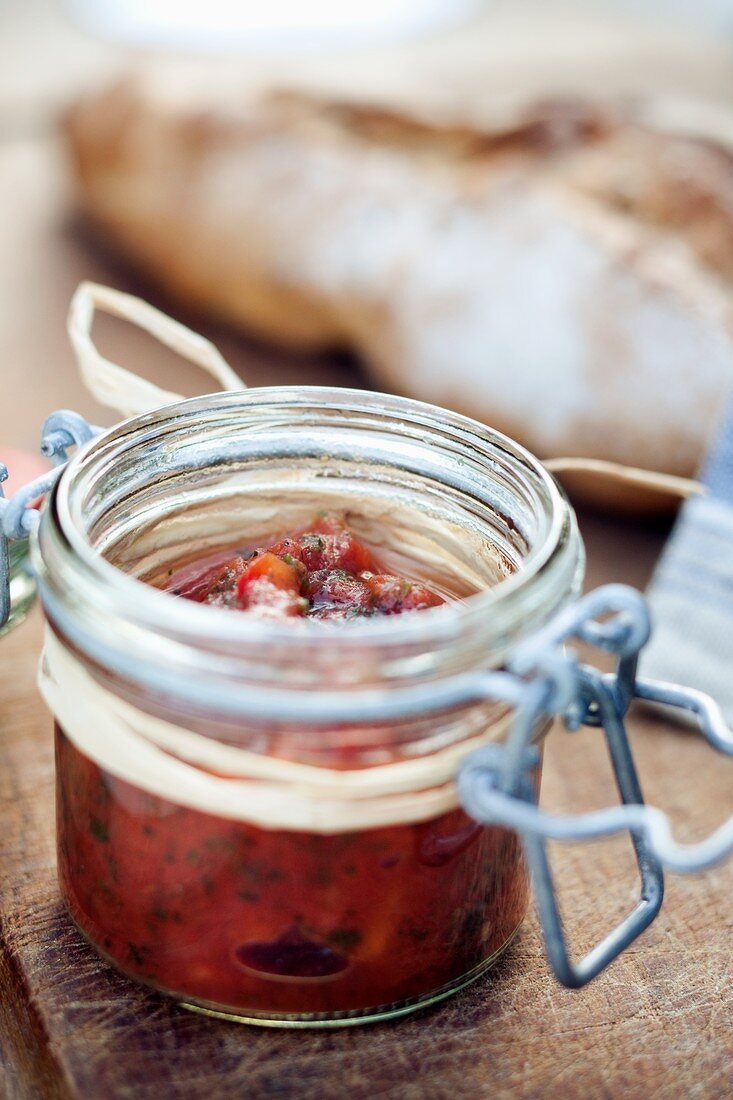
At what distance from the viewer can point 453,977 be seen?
0.66 meters

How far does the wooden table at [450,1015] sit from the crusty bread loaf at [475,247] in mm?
543

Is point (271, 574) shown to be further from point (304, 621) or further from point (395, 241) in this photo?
point (395, 241)

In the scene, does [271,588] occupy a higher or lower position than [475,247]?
higher

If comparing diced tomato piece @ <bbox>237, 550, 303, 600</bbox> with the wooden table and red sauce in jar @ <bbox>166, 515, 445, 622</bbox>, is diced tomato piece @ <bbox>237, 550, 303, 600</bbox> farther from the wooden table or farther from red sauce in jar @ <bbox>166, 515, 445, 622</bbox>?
the wooden table

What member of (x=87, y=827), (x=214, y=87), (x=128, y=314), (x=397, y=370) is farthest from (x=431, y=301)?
(x=87, y=827)

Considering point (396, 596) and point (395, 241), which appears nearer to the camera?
point (396, 596)

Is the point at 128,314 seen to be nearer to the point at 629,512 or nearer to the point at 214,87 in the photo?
the point at 629,512

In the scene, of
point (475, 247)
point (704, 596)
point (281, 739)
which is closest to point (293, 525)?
point (281, 739)

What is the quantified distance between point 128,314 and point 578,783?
0.44 m

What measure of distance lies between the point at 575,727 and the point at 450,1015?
0.61 ft

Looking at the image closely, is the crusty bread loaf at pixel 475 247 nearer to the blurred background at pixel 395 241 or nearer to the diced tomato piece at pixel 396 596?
the blurred background at pixel 395 241

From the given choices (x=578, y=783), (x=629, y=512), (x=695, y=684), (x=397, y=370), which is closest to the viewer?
(x=578, y=783)

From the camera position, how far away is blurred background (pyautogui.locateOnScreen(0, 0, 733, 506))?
4.43 ft

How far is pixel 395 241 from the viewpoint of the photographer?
154 centimetres
